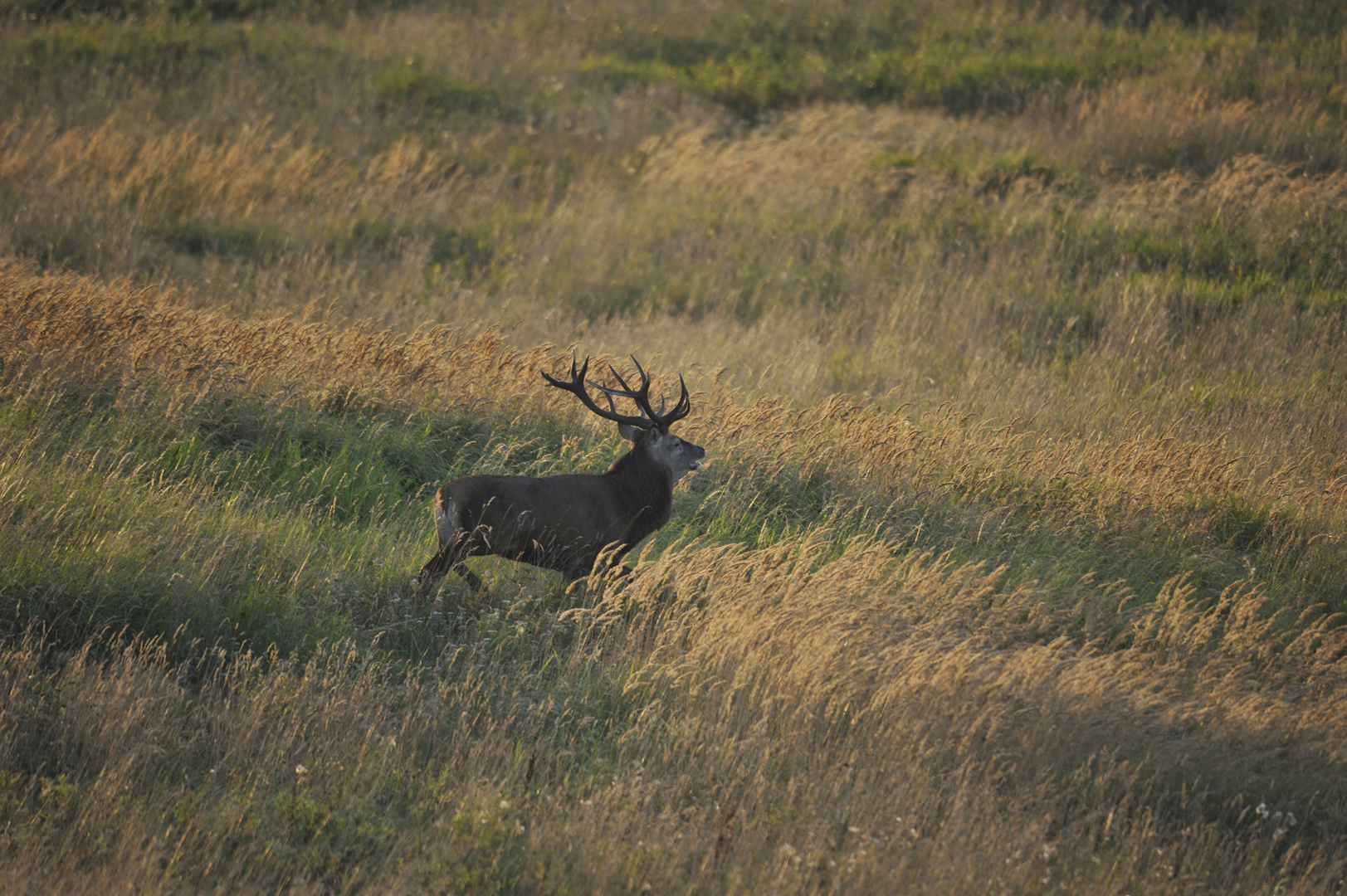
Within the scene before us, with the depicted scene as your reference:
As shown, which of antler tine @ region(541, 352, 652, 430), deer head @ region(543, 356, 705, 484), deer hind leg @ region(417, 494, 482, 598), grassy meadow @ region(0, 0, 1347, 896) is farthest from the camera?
deer head @ region(543, 356, 705, 484)

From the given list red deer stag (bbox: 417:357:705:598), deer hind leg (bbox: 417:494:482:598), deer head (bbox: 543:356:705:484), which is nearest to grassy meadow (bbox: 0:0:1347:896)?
deer hind leg (bbox: 417:494:482:598)

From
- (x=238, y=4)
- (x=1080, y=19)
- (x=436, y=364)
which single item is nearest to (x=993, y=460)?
(x=436, y=364)

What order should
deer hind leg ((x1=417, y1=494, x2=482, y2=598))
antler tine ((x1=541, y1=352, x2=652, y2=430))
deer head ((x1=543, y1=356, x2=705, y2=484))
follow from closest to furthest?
1. deer hind leg ((x1=417, y1=494, x2=482, y2=598))
2. antler tine ((x1=541, y1=352, x2=652, y2=430))
3. deer head ((x1=543, y1=356, x2=705, y2=484))

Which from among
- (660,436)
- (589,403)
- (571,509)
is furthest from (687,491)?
(571,509)

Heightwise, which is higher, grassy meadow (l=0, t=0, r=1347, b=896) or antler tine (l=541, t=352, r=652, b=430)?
antler tine (l=541, t=352, r=652, b=430)

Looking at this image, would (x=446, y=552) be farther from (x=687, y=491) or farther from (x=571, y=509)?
(x=687, y=491)

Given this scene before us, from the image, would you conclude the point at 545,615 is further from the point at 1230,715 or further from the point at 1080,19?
the point at 1080,19

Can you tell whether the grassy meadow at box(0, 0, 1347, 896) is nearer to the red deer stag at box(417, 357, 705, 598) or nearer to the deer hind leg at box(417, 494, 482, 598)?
the deer hind leg at box(417, 494, 482, 598)

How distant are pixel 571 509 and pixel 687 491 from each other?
1801mm

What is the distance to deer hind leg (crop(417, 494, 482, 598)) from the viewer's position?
5.99m

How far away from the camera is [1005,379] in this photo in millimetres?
10359

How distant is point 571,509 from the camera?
6508 mm

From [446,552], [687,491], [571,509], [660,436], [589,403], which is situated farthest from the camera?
[687,491]

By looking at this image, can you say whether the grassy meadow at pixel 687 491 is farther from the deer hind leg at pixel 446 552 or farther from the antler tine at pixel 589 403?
the antler tine at pixel 589 403
